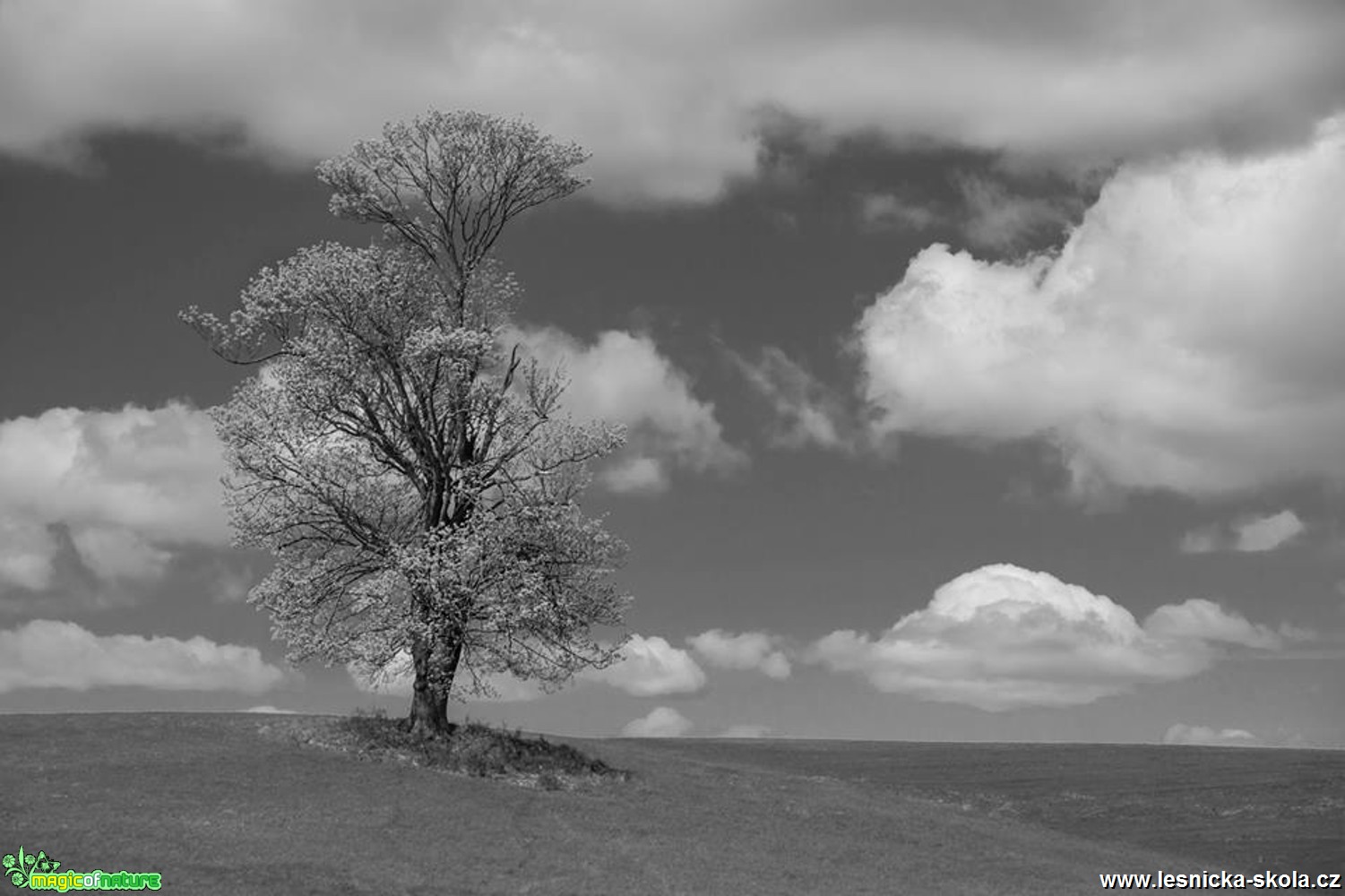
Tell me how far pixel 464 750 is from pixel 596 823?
9.09m

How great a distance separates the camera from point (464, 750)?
4972 centimetres

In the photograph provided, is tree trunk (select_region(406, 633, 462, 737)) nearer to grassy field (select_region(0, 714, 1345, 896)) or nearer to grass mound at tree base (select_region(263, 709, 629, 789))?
grass mound at tree base (select_region(263, 709, 629, 789))

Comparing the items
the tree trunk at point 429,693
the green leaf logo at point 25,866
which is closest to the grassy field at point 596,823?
the green leaf logo at point 25,866

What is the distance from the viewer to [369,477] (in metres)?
52.2

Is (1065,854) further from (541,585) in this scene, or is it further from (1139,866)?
(541,585)

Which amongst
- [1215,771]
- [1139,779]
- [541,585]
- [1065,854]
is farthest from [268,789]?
[1215,771]

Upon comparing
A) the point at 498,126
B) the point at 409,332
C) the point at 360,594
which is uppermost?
the point at 498,126

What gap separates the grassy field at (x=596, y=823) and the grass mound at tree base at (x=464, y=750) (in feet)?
3.84

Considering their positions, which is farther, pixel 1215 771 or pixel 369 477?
pixel 1215 771

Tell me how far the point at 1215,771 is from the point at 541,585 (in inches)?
1522

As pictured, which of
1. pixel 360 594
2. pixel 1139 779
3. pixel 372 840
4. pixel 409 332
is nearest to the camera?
pixel 372 840

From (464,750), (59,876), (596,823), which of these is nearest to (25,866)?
(59,876)

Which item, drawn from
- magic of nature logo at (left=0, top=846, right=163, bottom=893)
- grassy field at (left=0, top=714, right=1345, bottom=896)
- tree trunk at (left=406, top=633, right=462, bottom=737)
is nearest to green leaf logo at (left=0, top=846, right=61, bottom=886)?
magic of nature logo at (left=0, top=846, right=163, bottom=893)

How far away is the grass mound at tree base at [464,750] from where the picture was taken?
160 ft
